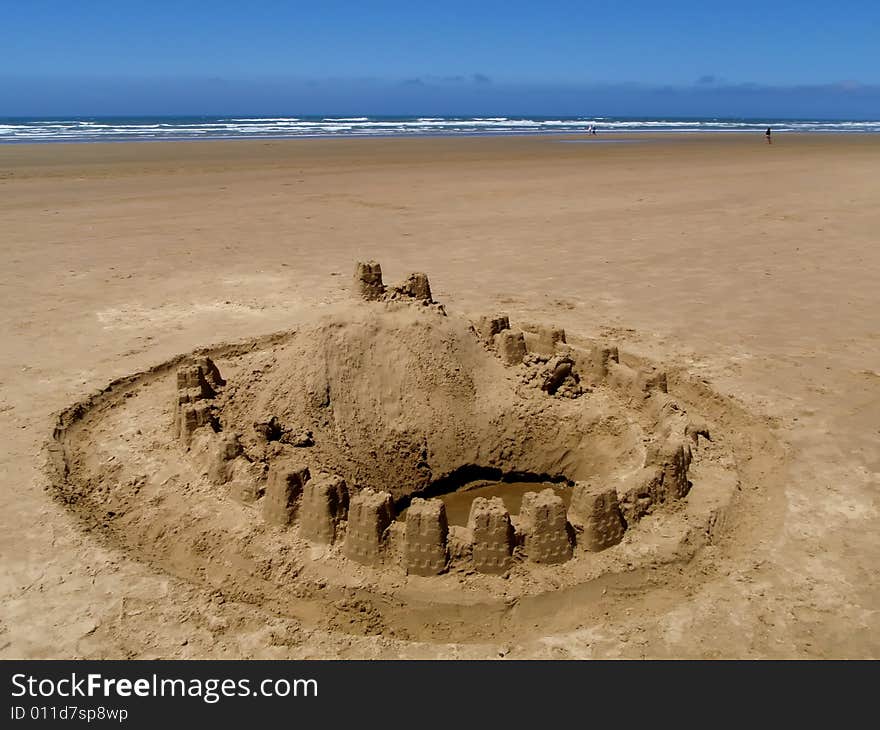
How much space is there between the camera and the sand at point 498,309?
12.0 feet

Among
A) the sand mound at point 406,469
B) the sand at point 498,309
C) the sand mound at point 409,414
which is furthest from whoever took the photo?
the sand mound at point 409,414

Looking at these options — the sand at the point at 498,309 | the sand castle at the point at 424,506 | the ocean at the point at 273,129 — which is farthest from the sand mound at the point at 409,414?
the ocean at the point at 273,129

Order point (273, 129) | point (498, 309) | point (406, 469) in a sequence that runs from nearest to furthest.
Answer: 1. point (406, 469)
2. point (498, 309)
3. point (273, 129)

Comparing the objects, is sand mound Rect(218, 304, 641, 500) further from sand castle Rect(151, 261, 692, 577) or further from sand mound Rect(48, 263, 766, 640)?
sand castle Rect(151, 261, 692, 577)

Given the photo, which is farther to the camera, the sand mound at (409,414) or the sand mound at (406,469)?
the sand mound at (409,414)

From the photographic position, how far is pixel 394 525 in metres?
4.05

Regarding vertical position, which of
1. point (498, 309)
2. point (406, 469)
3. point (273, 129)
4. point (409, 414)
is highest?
point (273, 129)

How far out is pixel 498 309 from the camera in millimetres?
8867

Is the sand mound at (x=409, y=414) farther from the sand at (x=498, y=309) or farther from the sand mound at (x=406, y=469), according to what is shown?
the sand at (x=498, y=309)

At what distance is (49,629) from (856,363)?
7.63 meters

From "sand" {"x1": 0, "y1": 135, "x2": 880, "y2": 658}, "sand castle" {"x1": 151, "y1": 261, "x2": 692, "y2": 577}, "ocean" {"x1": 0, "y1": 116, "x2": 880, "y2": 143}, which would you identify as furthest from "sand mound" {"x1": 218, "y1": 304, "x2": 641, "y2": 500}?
"ocean" {"x1": 0, "y1": 116, "x2": 880, "y2": 143}

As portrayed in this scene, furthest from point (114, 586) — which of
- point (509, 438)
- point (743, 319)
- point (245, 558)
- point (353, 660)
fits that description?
point (743, 319)

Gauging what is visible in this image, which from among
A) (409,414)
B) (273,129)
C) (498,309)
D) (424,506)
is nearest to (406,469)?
(409,414)

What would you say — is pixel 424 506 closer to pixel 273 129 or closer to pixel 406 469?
pixel 406 469
